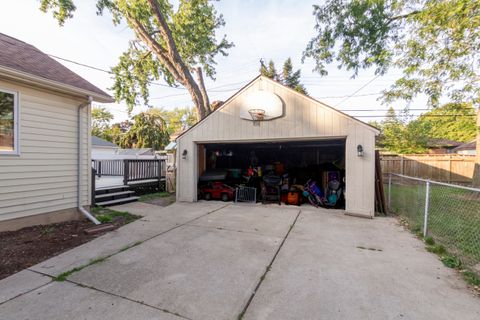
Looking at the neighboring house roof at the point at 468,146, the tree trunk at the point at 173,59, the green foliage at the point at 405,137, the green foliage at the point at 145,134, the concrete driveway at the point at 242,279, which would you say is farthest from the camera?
the green foliage at the point at 145,134

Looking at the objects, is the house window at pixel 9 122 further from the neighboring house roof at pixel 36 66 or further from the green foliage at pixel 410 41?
the green foliage at pixel 410 41

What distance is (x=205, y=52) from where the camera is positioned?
1408 cm

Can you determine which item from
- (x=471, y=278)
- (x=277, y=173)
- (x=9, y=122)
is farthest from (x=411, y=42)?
(x=9, y=122)

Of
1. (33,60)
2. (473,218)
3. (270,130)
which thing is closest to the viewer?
(33,60)

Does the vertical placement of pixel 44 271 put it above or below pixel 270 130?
below

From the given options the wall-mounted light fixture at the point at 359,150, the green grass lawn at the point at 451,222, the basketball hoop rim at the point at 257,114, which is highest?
the basketball hoop rim at the point at 257,114

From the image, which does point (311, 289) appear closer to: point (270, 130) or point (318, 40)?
point (270, 130)

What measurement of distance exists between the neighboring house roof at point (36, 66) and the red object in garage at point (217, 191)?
14.3 ft

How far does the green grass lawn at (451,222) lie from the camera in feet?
12.3

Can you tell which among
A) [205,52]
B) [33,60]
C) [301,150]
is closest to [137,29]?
[205,52]

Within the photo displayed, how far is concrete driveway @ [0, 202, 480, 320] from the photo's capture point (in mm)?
2141

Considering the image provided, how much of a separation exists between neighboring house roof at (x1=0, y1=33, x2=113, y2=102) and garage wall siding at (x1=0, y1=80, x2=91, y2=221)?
1.24 ft

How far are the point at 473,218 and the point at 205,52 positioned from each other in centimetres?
1461

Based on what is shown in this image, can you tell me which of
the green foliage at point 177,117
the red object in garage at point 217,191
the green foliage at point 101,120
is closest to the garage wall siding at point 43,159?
the red object in garage at point 217,191
